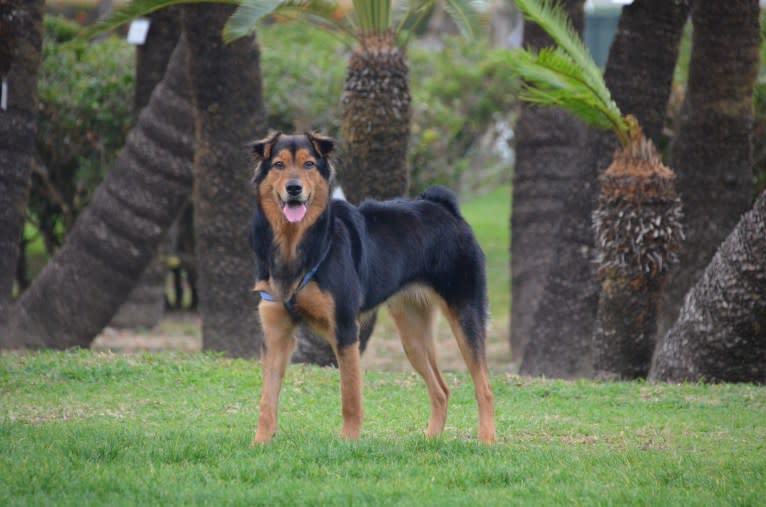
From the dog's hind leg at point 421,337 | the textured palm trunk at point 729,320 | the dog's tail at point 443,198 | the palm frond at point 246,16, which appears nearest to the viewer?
the dog's hind leg at point 421,337

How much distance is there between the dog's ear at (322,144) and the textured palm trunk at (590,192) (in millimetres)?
6071

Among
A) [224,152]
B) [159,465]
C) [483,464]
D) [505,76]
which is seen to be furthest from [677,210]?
[505,76]

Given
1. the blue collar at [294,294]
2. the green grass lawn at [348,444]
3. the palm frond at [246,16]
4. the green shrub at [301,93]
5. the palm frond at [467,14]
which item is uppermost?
the palm frond at [467,14]

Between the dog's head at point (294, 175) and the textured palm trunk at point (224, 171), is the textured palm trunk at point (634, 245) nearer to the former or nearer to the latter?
the textured palm trunk at point (224, 171)

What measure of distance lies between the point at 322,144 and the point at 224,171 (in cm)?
613

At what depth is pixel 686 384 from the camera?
10867 mm

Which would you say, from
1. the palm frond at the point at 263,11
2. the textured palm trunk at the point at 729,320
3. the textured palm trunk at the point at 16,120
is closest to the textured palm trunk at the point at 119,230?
the textured palm trunk at the point at 16,120

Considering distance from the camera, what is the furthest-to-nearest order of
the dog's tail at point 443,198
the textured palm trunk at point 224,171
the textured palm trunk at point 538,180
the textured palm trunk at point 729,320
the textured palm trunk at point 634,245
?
the textured palm trunk at point 538,180 → the textured palm trunk at point 224,171 → the textured palm trunk at point 634,245 → the textured palm trunk at point 729,320 → the dog's tail at point 443,198

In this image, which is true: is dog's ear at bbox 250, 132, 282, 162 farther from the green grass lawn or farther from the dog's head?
the green grass lawn

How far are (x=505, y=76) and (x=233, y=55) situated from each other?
11950 millimetres

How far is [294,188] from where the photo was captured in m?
7.10

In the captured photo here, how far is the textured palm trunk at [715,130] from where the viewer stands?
1288 centimetres

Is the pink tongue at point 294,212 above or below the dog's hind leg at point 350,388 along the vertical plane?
above

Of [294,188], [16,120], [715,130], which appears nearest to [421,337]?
[294,188]
